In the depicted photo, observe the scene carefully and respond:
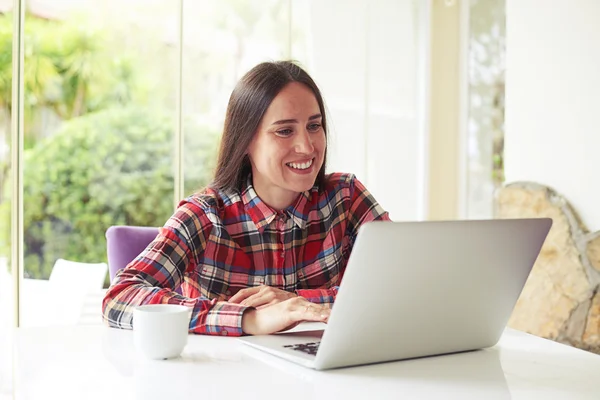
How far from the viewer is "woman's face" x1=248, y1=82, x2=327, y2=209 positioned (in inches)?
67.3

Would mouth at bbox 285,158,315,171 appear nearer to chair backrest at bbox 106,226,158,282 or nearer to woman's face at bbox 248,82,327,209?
woman's face at bbox 248,82,327,209

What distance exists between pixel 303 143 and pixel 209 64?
203 centimetres

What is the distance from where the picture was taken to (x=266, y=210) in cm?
173

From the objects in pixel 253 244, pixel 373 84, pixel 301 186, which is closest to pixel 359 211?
pixel 301 186

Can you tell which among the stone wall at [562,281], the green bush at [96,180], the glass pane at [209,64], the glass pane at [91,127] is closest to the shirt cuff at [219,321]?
the glass pane at [91,127]

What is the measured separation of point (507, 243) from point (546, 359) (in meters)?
0.21

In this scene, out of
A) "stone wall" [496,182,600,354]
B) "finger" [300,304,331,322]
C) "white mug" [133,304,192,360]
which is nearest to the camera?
"white mug" [133,304,192,360]

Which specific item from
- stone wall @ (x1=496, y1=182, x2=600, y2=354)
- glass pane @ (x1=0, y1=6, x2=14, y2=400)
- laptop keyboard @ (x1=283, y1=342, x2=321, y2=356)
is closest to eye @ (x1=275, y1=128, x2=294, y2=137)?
laptop keyboard @ (x1=283, y1=342, x2=321, y2=356)

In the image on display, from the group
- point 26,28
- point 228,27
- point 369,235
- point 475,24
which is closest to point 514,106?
point 475,24

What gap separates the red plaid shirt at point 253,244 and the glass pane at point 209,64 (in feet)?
6.03

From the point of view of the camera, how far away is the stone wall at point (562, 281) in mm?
2842

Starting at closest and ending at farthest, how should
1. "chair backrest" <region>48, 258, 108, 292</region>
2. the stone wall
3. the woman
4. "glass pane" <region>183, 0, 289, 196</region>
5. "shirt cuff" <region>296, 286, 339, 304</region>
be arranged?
"shirt cuff" <region>296, 286, 339, 304</region>, the woman, "chair backrest" <region>48, 258, 108, 292</region>, the stone wall, "glass pane" <region>183, 0, 289, 196</region>

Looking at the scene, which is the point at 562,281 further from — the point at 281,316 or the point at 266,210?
the point at 281,316

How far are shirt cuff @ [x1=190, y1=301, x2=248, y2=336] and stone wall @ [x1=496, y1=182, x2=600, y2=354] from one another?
2036 mm
